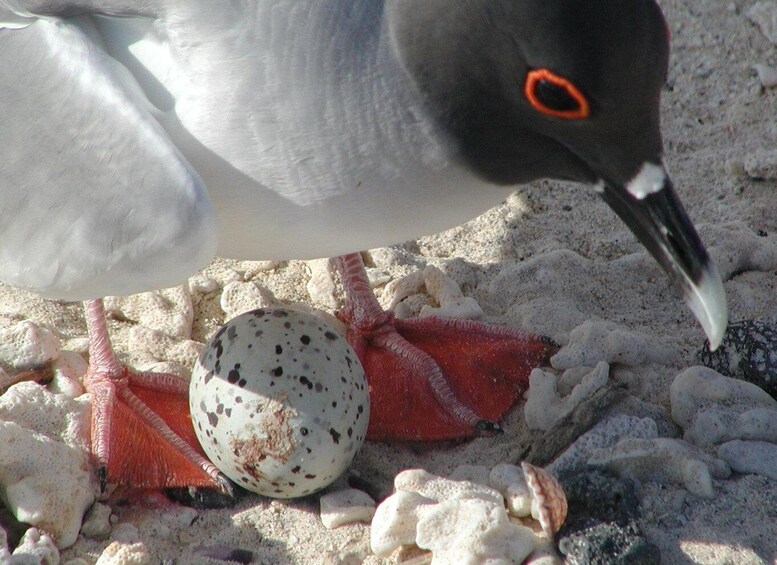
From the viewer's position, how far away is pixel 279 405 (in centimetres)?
262

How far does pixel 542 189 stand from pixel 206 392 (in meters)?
1.83

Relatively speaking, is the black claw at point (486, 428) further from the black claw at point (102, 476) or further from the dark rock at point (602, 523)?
the black claw at point (102, 476)

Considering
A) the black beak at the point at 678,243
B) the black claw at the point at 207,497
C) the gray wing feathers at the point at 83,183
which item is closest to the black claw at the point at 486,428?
the black claw at the point at 207,497

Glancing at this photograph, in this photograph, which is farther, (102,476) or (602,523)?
(102,476)

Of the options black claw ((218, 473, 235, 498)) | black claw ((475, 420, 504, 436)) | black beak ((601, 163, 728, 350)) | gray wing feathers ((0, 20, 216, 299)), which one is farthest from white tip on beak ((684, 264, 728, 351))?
black claw ((218, 473, 235, 498))

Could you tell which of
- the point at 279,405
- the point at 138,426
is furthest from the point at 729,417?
the point at 138,426

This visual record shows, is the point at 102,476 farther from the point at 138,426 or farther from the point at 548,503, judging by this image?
the point at 548,503

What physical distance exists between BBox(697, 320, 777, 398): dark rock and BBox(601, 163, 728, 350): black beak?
24.8 inches

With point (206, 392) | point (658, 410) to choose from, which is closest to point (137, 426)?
point (206, 392)

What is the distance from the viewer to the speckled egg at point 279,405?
8.58ft

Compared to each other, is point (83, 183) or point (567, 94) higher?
point (567, 94)

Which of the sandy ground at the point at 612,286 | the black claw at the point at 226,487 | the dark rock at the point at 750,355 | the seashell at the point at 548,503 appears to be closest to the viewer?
the seashell at the point at 548,503

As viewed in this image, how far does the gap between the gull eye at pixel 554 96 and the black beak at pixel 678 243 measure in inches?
8.3

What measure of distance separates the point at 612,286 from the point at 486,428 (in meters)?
0.77
